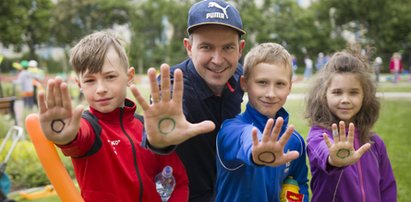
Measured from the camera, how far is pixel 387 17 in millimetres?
36219

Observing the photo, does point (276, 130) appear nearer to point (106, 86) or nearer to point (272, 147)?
point (272, 147)

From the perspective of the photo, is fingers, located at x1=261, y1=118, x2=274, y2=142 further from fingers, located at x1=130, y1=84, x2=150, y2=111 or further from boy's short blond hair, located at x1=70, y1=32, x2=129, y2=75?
boy's short blond hair, located at x1=70, y1=32, x2=129, y2=75

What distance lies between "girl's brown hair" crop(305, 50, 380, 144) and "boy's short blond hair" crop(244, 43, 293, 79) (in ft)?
1.75

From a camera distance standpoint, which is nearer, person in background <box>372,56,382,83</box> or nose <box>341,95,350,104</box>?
nose <box>341,95,350,104</box>

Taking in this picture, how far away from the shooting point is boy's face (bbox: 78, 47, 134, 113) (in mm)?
2021

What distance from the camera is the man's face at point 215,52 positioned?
2326 mm

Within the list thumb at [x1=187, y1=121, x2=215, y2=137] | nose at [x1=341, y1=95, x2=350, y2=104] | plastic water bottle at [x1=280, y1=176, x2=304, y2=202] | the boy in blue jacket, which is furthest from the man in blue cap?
nose at [x1=341, y1=95, x2=350, y2=104]

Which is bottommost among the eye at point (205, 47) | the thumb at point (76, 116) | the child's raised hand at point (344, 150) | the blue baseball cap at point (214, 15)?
the child's raised hand at point (344, 150)

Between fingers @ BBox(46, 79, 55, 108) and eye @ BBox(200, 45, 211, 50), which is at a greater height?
eye @ BBox(200, 45, 211, 50)

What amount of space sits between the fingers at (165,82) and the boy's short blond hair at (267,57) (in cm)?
72

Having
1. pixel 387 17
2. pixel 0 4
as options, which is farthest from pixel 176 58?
pixel 387 17

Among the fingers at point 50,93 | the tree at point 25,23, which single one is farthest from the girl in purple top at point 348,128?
the tree at point 25,23

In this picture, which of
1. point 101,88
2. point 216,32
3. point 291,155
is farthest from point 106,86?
point 291,155

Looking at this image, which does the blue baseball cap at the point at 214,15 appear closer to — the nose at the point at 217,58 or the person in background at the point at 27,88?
the nose at the point at 217,58
